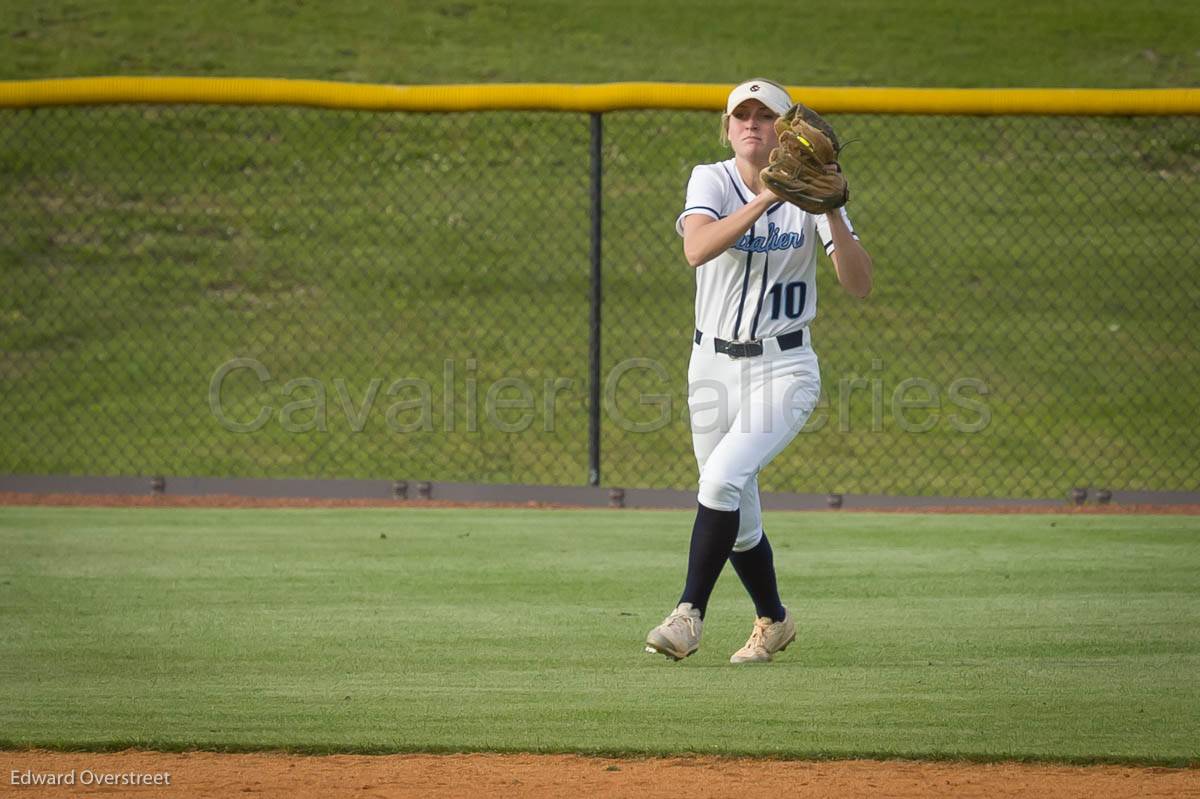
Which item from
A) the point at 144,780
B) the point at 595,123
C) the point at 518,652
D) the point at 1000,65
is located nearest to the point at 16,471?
the point at 595,123

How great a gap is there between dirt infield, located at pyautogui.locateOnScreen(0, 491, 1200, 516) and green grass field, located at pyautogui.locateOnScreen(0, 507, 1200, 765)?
0.77 meters

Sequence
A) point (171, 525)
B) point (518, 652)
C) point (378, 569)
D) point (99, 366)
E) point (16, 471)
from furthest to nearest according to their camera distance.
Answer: point (99, 366) < point (16, 471) < point (171, 525) < point (378, 569) < point (518, 652)

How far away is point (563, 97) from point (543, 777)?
18.3 ft

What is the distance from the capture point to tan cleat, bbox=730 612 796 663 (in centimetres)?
473

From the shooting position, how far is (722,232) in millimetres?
4273

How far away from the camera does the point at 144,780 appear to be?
357 cm

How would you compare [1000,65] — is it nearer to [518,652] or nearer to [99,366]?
[99,366]

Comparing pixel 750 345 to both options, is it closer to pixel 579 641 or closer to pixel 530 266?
pixel 579 641

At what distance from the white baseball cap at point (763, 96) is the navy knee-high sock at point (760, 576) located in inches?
53.8

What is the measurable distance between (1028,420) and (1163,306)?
2.58m

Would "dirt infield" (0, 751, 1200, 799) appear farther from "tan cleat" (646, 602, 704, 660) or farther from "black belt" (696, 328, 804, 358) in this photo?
"black belt" (696, 328, 804, 358)

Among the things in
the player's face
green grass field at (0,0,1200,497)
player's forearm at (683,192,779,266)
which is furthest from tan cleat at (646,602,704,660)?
green grass field at (0,0,1200,497)

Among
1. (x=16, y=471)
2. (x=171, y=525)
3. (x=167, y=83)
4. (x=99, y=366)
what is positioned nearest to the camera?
(x=171, y=525)

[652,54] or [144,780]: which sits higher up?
[652,54]
